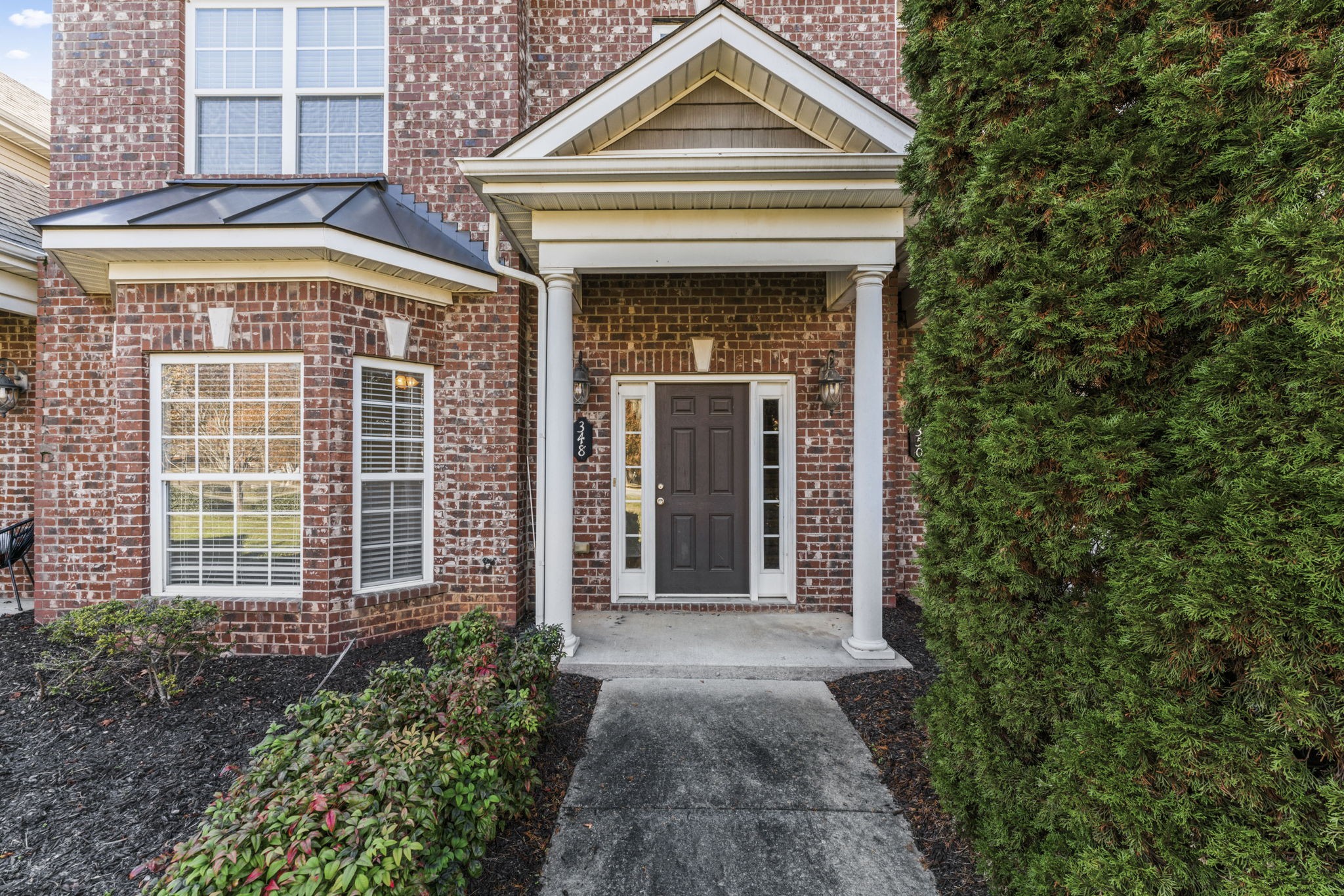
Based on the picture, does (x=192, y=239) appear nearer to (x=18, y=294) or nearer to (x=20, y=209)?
(x=18, y=294)

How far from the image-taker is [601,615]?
482cm

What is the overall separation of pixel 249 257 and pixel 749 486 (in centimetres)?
447

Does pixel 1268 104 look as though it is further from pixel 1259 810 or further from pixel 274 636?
pixel 274 636

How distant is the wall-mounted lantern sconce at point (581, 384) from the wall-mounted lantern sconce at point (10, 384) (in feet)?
18.0

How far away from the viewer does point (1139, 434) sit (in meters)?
1.40

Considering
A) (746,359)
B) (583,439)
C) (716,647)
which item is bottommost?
(716,647)

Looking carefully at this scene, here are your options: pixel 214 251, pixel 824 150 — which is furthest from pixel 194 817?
pixel 824 150

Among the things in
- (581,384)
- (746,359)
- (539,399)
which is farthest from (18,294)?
(746,359)

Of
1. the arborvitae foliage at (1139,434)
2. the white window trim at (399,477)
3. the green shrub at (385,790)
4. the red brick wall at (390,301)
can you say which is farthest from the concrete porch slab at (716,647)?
the arborvitae foliage at (1139,434)

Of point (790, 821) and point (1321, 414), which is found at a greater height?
point (1321, 414)

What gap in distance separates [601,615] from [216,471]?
10.9ft

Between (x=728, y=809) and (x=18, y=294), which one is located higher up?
(x=18, y=294)

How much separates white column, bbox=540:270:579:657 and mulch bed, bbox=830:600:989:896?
6.68 feet

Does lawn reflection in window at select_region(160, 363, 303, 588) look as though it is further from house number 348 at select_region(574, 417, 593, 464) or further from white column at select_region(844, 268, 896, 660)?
white column at select_region(844, 268, 896, 660)
